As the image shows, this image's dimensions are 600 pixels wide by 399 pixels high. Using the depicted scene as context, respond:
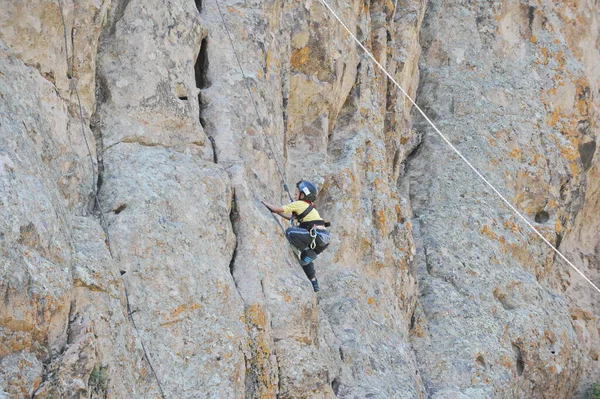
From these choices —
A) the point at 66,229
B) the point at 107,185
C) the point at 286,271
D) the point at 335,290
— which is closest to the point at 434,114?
the point at 335,290

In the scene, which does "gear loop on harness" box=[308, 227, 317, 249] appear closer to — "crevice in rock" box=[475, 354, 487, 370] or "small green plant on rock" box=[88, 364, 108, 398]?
"small green plant on rock" box=[88, 364, 108, 398]

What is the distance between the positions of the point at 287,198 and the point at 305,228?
150cm

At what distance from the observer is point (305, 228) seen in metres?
12.5

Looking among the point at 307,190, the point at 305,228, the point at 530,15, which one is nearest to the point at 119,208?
the point at 305,228

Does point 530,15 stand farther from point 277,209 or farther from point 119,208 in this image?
point 119,208

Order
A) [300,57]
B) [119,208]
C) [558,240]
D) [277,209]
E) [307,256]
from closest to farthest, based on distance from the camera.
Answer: [119,208] < [277,209] < [307,256] < [300,57] < [558,240]

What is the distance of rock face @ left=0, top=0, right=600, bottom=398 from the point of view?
918 centimetres

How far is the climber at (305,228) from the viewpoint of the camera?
40.8ft

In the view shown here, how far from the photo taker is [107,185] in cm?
1061

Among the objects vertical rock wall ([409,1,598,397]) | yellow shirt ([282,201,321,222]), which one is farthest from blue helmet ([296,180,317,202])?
vertical rock wall ([409,1,598,397])

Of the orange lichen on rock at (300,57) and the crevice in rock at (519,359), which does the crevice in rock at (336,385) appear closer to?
the crevice in rock at (519,359)

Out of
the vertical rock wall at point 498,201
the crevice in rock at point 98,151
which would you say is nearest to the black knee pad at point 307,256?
the crevice in rock at point 98,151

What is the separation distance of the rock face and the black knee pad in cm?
18

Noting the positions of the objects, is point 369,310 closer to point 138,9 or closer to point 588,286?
point 138,9
